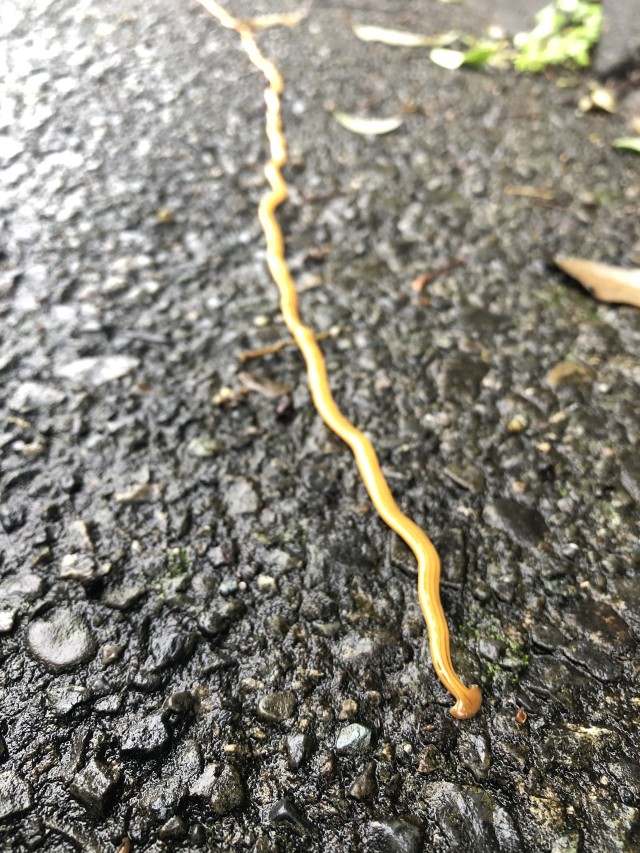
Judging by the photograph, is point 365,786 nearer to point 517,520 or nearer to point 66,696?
point 66,696

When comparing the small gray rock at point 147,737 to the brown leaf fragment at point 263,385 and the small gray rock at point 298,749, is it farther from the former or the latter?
the brown leaf fragment at point 263,385

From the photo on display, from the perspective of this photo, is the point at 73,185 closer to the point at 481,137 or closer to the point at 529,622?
the point at 481,137

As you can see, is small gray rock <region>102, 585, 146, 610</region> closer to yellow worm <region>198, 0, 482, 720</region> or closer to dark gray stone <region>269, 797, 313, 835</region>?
dark gray stone <region>269, 797, 313, 835</region>

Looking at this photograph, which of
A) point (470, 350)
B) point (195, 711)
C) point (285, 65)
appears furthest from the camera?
point (285, 65)

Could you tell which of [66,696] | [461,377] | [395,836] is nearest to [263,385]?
[461,377]

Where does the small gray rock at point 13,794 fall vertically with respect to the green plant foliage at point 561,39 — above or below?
below

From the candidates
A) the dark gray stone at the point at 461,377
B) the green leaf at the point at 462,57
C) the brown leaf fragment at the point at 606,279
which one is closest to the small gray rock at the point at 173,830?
the dark gray stone at the point at 461,377

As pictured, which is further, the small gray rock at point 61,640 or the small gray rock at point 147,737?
the small gray rock at point 61,640

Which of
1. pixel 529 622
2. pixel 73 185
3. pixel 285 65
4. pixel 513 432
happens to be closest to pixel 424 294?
pixel 513 432
